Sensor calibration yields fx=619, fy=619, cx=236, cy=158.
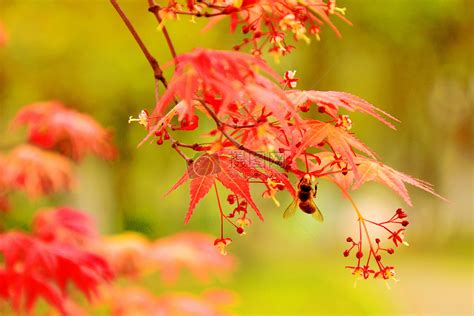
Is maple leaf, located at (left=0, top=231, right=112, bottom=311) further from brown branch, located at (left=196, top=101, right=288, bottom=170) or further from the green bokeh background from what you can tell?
the green bokeh background

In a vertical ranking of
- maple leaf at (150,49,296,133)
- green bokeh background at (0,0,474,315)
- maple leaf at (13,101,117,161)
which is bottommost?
maple leaf at (150,49,296,133)

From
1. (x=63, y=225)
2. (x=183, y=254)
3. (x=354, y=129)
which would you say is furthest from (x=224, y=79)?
(x=354, y=129)

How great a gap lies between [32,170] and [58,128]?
158 mm

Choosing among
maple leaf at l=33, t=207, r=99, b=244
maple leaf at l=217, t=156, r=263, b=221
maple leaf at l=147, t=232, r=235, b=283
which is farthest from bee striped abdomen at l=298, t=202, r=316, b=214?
maple leaf at l=147, t=232, r=235, b=283

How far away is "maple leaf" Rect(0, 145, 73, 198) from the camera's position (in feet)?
5.77

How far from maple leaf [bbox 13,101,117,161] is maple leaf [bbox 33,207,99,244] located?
229mm

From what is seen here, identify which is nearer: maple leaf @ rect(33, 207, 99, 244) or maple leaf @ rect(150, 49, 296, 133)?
maple leaf @ rect(150, 49, 296, 133)

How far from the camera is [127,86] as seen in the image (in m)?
4.91

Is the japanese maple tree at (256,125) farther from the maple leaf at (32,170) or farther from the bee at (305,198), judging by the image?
the maple leaf at (32,170)

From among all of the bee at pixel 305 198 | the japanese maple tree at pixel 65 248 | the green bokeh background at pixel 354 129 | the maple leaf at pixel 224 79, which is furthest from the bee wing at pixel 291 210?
the green bokeh background at pixel 354 129

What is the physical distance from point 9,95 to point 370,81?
3.51 m

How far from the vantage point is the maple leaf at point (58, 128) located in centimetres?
179

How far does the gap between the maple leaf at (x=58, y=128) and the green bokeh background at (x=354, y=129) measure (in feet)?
8.12

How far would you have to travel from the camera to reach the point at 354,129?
6.09m
